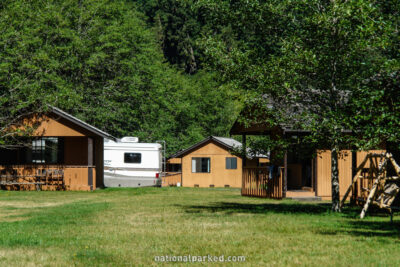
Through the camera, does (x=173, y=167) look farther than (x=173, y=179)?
Yes

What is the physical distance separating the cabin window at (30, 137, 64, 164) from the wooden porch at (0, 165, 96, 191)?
119 cm

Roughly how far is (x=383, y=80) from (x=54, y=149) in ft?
73.6

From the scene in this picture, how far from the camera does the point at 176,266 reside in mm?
7984

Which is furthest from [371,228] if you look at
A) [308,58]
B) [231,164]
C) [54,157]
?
[231,164]

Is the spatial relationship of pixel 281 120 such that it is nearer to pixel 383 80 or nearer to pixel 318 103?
pixel 318 103

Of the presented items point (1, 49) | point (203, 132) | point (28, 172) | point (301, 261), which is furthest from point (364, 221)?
point (203, 132)

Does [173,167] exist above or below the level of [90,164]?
below

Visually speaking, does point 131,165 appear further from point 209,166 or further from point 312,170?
point 312,170

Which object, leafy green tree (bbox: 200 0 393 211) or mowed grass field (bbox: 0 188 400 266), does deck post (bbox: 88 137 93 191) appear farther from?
leafy green tree (bbox: 200 0 393 211)

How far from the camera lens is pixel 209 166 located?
43.5 meters

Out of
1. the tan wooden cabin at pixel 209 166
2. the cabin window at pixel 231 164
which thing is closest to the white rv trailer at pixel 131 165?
the tan wooden cabin at pixel 209 166

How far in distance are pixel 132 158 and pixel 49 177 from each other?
663cm

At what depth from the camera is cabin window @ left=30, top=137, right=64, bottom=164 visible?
3275cm

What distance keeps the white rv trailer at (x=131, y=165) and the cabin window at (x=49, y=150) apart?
Result: 4.40m
